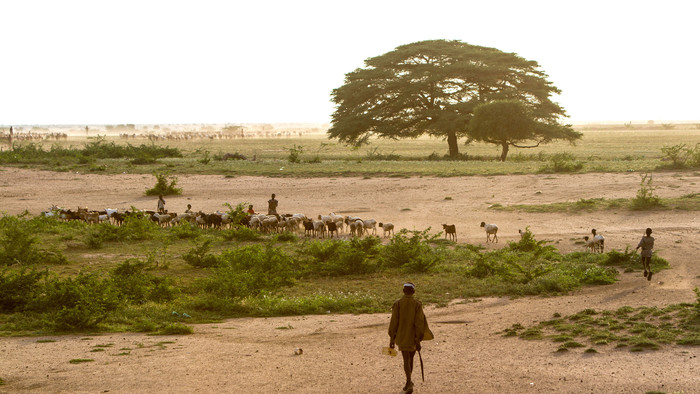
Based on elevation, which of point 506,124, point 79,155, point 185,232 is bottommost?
point 185,232

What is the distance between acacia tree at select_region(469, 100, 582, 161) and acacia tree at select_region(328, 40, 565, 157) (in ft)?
11.7

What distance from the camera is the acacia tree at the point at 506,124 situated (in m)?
48.9

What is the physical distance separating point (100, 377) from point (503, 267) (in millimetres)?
9999

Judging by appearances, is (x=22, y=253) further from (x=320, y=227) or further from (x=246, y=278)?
(x=320, y=227)

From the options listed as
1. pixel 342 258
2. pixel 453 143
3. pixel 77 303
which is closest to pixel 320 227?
pixel 342 258

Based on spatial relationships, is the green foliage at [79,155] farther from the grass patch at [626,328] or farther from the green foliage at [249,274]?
the grass patch at [626,328]

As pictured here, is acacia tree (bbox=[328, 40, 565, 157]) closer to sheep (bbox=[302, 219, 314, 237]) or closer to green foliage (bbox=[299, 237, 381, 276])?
sheep (bbox=[302, 219, 314, 237])

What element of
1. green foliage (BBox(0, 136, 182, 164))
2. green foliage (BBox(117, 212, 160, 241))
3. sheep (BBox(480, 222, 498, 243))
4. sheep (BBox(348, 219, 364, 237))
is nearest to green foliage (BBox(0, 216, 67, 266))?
green foliage (BBox(117, 212, 160, 241))

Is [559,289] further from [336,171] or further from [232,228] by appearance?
[336,171]

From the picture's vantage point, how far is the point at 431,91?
189ft

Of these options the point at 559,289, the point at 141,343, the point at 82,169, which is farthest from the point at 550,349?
the point at 82,169

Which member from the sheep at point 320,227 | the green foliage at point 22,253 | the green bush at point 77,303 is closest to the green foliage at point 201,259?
the green foliage at point 22,253

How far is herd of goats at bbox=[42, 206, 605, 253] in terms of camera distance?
22484 millimetres

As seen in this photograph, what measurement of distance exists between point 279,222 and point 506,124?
2873 cm
